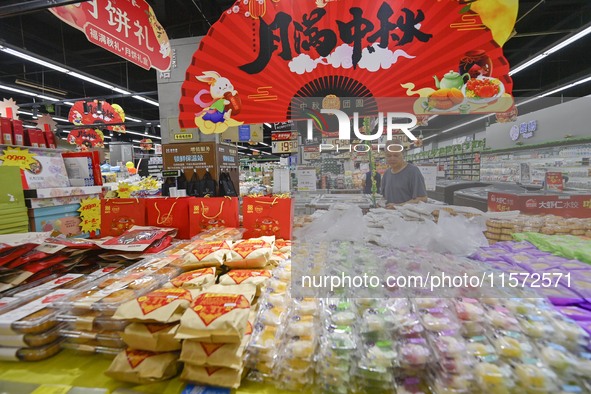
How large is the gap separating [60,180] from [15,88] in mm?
11584

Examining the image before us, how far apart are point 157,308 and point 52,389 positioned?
41cm

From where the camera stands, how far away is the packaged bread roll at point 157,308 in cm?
91

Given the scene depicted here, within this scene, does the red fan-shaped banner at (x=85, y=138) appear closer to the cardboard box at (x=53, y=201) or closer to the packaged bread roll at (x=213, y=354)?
the cardboard box at (x=53, y=201)

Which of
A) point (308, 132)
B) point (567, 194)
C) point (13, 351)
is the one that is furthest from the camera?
point (567, 194)

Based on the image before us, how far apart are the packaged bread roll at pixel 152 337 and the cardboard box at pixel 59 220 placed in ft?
8.72

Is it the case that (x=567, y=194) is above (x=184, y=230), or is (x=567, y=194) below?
above

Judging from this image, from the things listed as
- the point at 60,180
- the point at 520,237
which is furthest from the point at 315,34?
the point at 60,180

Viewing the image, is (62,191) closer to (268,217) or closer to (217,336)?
(268,217)

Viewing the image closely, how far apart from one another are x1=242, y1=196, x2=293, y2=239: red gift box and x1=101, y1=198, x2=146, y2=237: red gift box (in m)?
0.86

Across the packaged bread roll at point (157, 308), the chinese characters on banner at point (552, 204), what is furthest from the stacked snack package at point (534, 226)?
the packaged bread roll at point (157, 308)

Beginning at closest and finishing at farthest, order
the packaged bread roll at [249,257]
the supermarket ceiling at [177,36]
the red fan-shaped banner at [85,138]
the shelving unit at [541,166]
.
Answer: the packaged bread roll at [249,257]
the shelving unit at [541,166]
the supermarket ceiling at [177,36]
the red fan-shaped banner at [85,138]

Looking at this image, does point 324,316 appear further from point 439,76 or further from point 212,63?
point 212,63

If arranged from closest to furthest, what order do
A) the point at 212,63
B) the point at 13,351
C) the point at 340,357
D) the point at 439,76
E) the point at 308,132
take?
the point at 340,357 → the point at 13,351 → the point at 308,132 → the point at 439,76 → the point at 212,63

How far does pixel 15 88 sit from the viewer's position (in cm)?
1032
